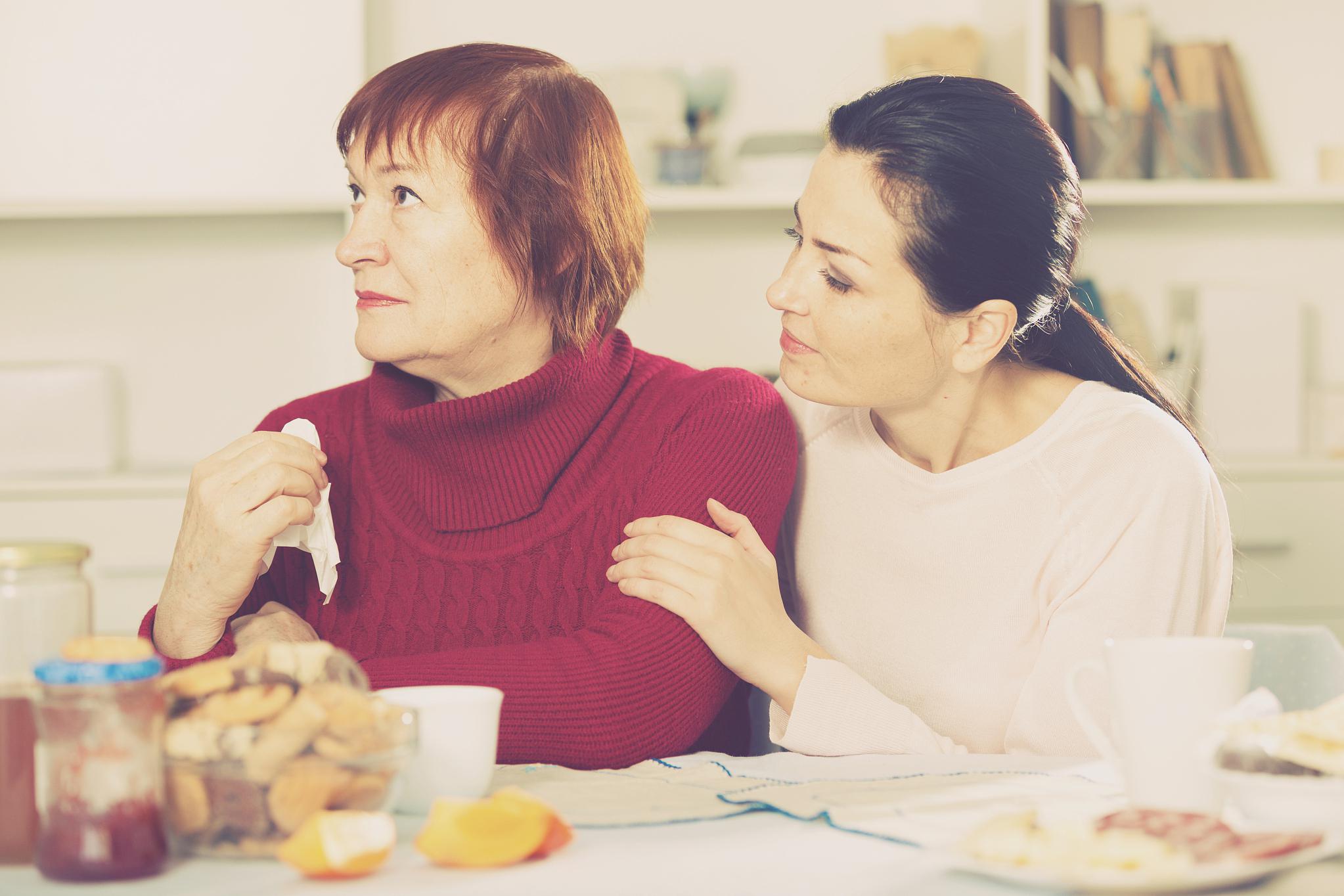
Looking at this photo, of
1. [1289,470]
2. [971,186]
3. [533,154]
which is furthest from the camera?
[1289,470]

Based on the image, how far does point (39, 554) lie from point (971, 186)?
2.84 feet

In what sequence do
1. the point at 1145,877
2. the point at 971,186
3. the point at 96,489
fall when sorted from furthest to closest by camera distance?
the point at 96,489 → the point at 971,186 → the point at 1145,877

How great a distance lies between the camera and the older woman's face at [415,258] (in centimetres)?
132

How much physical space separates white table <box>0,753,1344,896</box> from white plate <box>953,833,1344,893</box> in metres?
0.01

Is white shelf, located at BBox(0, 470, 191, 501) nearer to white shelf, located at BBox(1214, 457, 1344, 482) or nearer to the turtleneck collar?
the turtleneck collar

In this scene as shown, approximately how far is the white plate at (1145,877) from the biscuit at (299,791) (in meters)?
0.32

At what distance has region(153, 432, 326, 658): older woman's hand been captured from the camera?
1131 mm

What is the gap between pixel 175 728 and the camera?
69 centimetres

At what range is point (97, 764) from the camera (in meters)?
0.65

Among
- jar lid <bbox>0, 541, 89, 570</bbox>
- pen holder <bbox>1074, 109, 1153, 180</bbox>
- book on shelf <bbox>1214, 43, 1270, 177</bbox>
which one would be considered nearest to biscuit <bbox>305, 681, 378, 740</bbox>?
jar lid <bbox>0, 541, 89, 570</bbox>

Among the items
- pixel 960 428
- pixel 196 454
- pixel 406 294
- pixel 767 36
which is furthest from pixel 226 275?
pixel 960 428

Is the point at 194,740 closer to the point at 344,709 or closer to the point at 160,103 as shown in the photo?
the point at 344,709

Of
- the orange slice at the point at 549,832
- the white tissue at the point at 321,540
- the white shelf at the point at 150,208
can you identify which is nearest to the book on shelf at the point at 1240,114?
the white shelf at the point at 150,208

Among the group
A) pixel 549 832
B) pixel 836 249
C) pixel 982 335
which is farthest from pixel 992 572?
pixel 549 832
